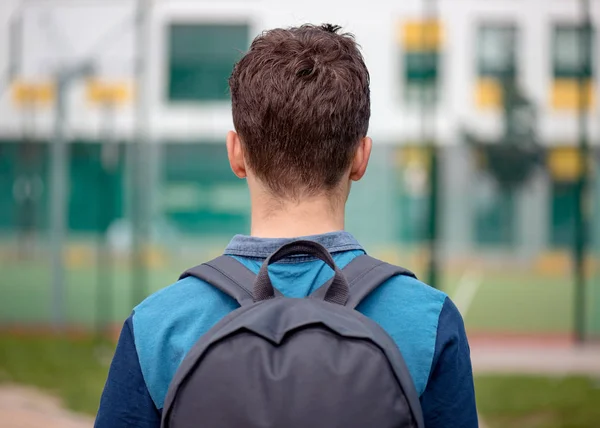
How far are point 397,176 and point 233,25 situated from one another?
122 inches

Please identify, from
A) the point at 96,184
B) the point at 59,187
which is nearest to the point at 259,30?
the point at 96,184

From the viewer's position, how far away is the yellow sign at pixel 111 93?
34.0 feet

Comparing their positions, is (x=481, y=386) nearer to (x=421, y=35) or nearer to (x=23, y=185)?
(x=421, y=35)

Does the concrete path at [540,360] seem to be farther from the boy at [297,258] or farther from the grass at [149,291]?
the boy at [297,258]

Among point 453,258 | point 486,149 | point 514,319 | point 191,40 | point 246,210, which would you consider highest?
point 191,40

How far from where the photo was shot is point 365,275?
1292mm

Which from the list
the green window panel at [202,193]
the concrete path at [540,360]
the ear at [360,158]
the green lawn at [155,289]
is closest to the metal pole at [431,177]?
the concrete path at [540,360]

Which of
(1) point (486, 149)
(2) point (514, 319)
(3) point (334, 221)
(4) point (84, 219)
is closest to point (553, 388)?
(1) point (486, 149)

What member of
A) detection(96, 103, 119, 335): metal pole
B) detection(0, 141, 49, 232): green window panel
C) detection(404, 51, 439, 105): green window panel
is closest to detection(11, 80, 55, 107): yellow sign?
detection(0, 141, 49, 232): green window panel

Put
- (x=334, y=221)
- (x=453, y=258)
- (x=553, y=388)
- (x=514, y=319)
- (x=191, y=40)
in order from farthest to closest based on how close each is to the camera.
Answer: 1. (x=514, y=319)
2. (x=453, y=258)
3. (x=191, y=40)
4. (x=553, y=388)
5. (x=334, y=221)

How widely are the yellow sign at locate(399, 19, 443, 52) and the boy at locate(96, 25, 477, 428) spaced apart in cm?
768

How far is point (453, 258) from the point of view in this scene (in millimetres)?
13875

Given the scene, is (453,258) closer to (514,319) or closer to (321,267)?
(514,319)

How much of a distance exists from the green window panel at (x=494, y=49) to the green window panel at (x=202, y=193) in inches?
157
